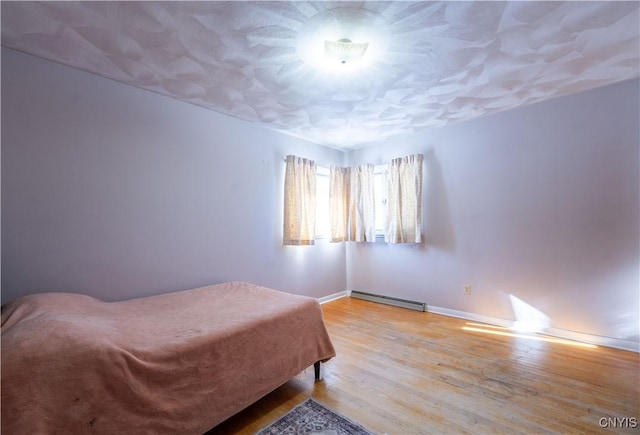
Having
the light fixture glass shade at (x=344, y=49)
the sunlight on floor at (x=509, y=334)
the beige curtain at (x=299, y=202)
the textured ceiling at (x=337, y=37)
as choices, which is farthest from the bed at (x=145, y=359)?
the sunlight on floor at (x=509, y=334)

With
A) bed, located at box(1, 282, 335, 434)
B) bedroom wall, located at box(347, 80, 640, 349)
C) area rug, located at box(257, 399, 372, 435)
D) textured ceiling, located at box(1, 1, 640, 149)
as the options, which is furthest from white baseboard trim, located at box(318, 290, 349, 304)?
textured ceiling, located at box(1, 1, 640, 149)

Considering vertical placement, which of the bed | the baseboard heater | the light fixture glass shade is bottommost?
the baseboard heater

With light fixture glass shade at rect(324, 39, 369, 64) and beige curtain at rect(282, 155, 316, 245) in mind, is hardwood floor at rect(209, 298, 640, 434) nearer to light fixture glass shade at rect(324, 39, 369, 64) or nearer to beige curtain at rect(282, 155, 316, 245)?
beige curtain at rect(282, 155, 316, 245)

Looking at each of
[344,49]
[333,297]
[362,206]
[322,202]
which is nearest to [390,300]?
[333,297]

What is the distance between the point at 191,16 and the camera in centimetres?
165

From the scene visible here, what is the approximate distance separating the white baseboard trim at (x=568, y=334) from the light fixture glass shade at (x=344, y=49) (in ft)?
10.3

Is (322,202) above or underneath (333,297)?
above

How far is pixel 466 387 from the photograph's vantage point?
1975mm

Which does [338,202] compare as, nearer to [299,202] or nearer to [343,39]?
[299,202]

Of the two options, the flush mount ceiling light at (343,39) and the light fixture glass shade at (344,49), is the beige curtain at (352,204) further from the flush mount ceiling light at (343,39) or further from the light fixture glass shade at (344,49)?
the light fixture glass shade at (344,49)

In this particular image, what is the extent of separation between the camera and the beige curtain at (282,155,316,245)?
364cm

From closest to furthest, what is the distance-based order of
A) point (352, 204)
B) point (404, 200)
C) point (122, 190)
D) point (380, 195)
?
point (122, 190)
point (404, 200)
point (380, 195)
point (352, 204)

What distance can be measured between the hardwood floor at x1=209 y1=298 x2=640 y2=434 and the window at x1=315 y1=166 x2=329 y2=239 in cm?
171

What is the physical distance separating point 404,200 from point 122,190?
3241 mm
